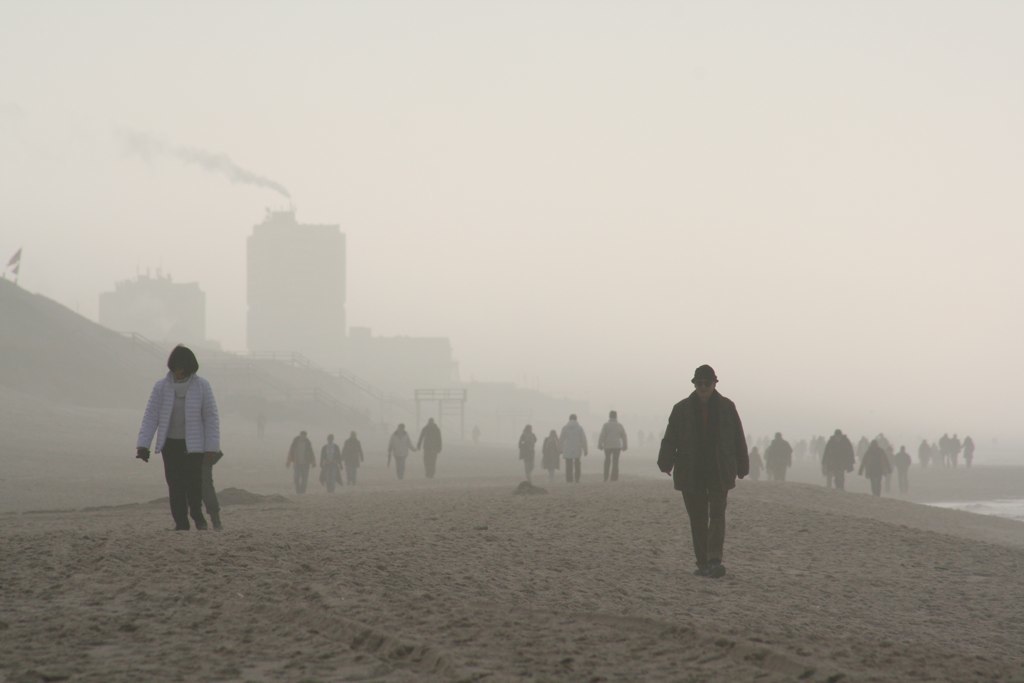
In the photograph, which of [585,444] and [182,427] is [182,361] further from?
[585,444]

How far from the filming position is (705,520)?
10242 mm

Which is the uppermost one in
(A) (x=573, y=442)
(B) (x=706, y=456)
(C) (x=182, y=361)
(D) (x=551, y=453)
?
(C) (x=182, y=361)

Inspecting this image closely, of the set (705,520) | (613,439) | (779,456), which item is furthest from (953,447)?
(705,520)

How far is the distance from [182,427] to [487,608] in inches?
159

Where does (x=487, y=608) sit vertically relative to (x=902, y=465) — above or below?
below

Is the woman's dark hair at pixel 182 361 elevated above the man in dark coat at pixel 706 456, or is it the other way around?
the woman's dark hair at pixel 182 361

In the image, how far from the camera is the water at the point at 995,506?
117 ft

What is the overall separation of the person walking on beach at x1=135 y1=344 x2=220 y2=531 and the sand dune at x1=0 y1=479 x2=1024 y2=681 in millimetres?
729

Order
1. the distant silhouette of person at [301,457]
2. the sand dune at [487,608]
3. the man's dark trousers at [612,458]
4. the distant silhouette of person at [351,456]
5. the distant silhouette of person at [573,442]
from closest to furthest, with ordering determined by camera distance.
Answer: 1. the sand dune at [487,608]
2. the man's dark trousers at [612,458]
3. the distant silhouette of person at [573,442]
4. the distant silhouette of person at [301,457]
5. the distant silhouette of person at [351,456]

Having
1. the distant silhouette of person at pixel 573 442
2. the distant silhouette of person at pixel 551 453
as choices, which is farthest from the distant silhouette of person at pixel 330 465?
the distant silhouette of person at pixel 573 442

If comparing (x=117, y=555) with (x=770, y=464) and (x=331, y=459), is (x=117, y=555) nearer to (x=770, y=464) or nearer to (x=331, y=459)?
(x=331, y=459)

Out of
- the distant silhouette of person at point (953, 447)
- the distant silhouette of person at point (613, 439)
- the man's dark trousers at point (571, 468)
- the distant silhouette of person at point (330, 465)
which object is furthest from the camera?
the distant silhouette of person at point (953, 447)

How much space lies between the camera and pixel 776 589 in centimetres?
979

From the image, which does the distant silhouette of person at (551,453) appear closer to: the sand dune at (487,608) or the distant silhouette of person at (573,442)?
the distant silhouette of person at (573,442)
